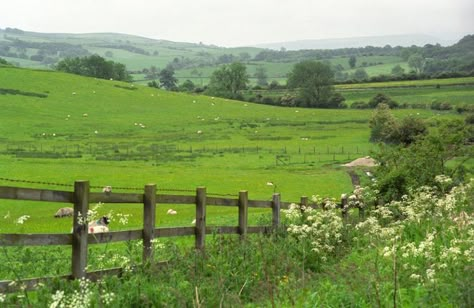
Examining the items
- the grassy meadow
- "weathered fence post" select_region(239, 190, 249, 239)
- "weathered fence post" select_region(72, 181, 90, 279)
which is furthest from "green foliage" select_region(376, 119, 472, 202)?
"weathered fence post" select_region(72, 181, 90, 279)

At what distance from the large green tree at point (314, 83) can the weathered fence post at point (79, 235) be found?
131085 millimetres

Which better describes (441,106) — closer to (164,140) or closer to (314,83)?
(314,83)

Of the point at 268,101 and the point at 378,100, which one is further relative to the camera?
the point at 268,101

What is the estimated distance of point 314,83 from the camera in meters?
141

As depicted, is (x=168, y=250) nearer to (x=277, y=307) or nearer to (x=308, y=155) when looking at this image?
(x=277, y=307)

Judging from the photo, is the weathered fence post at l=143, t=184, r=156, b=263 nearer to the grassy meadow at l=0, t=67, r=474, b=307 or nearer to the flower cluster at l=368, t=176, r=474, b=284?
the grassy meadow at l=0, t=67, r=474, b=307

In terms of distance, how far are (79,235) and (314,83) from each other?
442ft

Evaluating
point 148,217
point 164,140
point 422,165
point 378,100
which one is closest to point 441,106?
point 378,100

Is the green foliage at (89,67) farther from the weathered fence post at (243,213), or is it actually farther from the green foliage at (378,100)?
the weathered fence post at (243,213)

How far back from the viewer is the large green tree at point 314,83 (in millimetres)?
138750

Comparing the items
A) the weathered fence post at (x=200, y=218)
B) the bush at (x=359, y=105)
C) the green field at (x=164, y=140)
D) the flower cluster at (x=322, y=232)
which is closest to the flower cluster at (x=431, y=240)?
the flower cluster at (x=322, y=232)

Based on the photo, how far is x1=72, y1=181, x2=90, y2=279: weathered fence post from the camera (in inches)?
339

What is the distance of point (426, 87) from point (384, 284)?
487 feet

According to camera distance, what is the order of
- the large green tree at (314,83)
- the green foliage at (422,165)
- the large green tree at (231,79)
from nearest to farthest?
the green foliage at (422,165) < the large green tree at (314,83) < the large green tree at (231,79)
